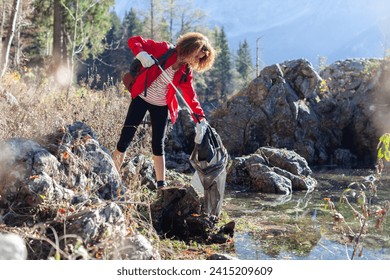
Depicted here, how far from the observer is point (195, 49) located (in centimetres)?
469

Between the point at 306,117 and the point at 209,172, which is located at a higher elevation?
the point at 306,117

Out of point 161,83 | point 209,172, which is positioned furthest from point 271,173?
point 161,83

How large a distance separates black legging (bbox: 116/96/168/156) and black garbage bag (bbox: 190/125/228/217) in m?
0.57

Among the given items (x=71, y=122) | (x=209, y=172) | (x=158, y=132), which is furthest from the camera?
(x=71, y=122)

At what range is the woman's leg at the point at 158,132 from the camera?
Answer: 508cm

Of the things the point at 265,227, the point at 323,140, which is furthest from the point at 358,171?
the point at 265,227

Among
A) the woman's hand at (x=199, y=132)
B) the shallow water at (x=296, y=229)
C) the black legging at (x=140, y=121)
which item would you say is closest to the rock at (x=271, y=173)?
→ the shallow water at (x=296, y=229)

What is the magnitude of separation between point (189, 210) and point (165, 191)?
1.05ft

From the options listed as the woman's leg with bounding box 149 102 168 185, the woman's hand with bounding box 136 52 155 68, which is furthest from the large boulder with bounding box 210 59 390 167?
the woman's hand with bounding box 136 52 155 68

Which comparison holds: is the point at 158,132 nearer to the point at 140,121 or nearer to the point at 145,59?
the point at 140,121

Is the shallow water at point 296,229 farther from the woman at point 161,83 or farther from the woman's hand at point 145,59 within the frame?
the woman's hand at point 145,59

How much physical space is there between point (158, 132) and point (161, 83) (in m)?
0.54

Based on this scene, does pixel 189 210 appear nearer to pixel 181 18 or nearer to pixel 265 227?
pixel 265 227

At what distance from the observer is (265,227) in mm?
Answer: 5129
